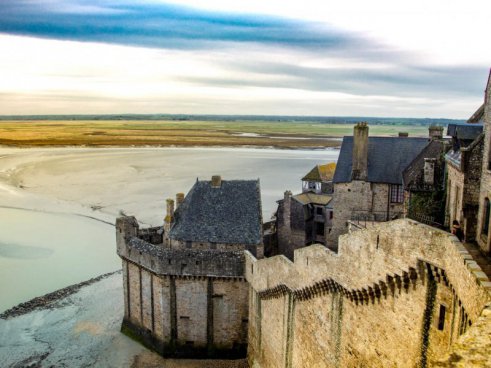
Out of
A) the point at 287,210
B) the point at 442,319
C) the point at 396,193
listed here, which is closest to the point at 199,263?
the point at 287,210

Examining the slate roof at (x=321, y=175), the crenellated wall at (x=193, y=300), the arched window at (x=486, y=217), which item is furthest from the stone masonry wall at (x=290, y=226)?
the arched window at (x=486, y=217)

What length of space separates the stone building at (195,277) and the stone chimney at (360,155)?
7463 millimetres

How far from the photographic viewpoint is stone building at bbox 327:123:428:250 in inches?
1225

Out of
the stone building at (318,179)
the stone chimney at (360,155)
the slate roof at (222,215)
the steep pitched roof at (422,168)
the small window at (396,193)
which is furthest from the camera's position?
the stone building at (318,179)

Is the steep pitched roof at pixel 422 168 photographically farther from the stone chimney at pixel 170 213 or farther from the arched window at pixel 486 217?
the stone chimney at pixel 170 213

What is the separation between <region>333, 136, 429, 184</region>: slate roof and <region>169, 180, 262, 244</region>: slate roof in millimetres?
6994

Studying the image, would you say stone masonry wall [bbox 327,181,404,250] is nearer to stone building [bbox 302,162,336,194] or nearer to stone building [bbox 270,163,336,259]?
stone building [bbox 270,163,336,259]

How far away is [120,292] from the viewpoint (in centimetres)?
3431

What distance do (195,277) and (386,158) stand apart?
1579cm

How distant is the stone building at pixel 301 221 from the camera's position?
3288 cm

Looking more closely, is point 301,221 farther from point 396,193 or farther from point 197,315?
point 197,315

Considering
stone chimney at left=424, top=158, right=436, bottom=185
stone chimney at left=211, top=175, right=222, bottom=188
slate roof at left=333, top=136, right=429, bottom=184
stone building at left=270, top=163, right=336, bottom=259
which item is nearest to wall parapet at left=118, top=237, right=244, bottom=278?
stone chimney at left=211, top=175, right=222, bottom=188

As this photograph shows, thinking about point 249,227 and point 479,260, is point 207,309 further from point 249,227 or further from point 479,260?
point 479,260

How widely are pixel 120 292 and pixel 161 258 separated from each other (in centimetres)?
1094
